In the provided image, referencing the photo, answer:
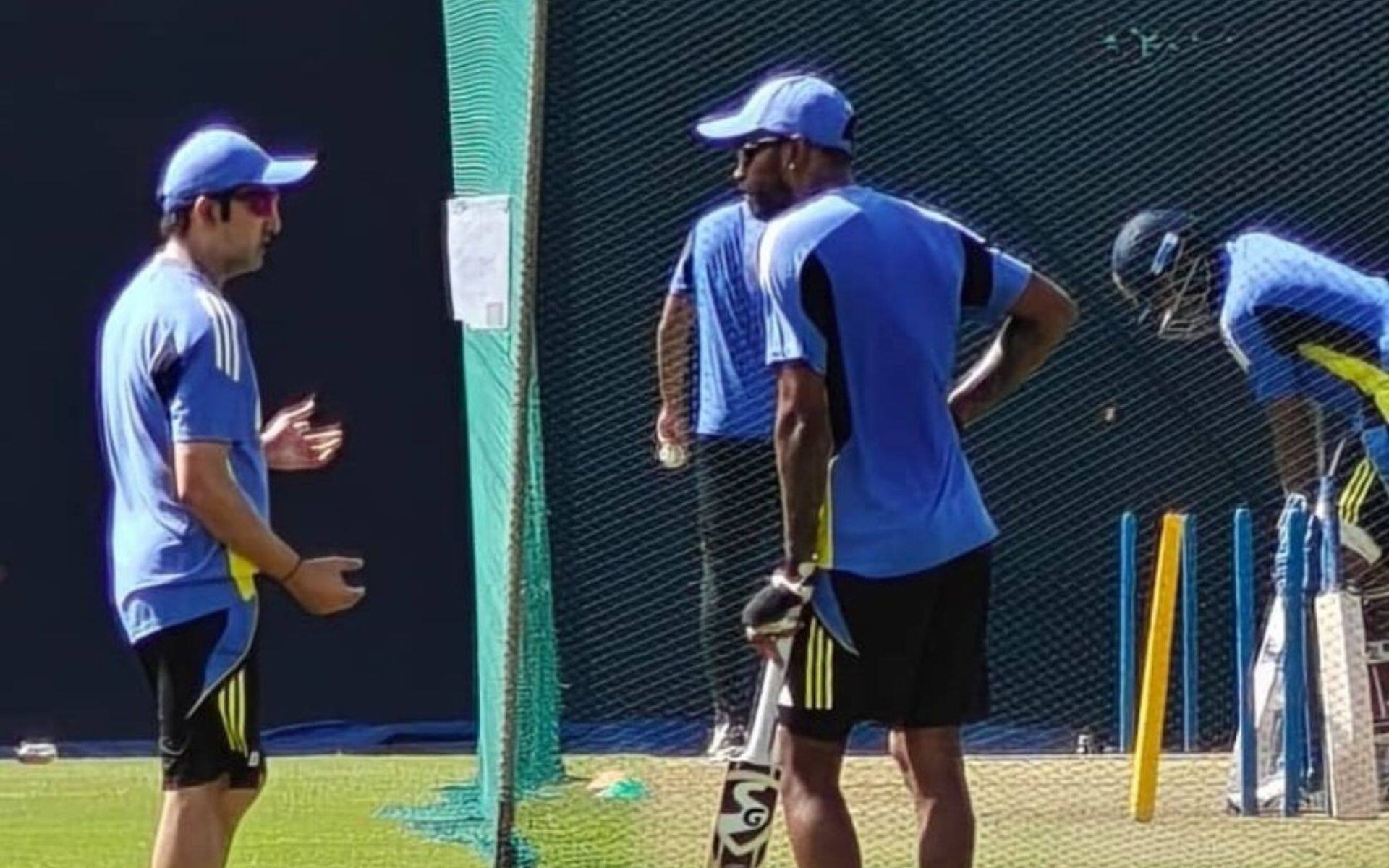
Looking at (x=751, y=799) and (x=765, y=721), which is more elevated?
(x=765, y=721)

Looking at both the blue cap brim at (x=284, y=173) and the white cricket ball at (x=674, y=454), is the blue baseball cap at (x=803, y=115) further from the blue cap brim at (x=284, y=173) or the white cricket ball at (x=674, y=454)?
the white cricket ball at (x=674, y=454)

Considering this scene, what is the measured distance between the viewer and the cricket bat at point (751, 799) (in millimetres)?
6898

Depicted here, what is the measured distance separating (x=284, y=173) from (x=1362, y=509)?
407cm

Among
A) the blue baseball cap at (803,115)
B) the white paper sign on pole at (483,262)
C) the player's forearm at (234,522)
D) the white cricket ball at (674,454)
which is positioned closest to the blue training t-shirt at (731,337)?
the white cricket ball at (674,454)

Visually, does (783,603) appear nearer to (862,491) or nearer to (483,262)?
(862,491)

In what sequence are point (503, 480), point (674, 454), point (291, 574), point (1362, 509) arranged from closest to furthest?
point (291, 574), point (503, 480), point (1362, 509), point (674, 454)

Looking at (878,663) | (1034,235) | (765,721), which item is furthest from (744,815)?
(1034,235)

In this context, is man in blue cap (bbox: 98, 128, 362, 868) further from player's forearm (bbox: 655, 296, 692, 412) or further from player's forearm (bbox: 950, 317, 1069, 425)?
player's forearm (bbox: 655, 296, 692, 412)

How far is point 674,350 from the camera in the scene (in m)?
9.38

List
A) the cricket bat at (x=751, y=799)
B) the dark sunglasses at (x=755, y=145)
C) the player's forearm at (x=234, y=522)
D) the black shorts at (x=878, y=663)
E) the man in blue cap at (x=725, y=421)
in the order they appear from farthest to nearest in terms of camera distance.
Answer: the man in blue cap at (x=725, y=421)
the cricket bat at (x=751, y=799)
the dark sunglasses at (x=755, y=145)
the black shorts at (x=878, y=663)
the player's forearm at (x=234, y=522)

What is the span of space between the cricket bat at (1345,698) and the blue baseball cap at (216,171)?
3917 millimetres

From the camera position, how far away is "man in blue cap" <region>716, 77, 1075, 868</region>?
622cm

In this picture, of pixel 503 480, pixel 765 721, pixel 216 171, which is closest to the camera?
pixel 216 171

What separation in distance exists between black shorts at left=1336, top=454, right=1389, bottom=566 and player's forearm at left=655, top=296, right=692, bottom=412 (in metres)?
1.89
